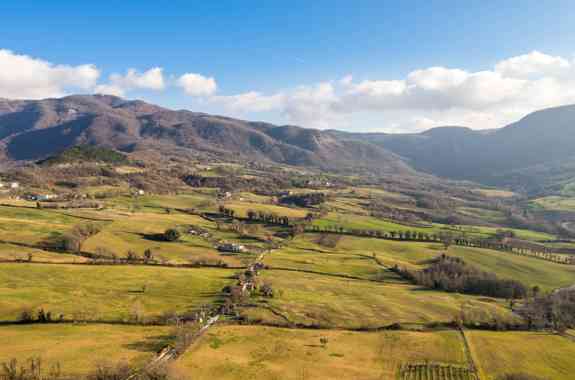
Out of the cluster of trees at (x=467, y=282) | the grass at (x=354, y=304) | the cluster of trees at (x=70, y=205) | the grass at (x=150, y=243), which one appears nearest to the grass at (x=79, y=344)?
the grass at (x=354, y=304)

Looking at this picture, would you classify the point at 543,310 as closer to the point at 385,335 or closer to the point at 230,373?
the point at 385,335

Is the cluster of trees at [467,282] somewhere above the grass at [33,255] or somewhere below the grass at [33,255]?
below

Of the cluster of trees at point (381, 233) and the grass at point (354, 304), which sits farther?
the cluster of trees at point (381, 233)

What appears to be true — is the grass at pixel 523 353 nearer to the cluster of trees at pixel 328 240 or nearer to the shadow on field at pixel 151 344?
the shadow on field at pixel 151 344

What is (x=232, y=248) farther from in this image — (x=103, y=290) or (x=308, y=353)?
(x=308, y=353)

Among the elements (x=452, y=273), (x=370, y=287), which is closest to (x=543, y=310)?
(x=452, y=273)

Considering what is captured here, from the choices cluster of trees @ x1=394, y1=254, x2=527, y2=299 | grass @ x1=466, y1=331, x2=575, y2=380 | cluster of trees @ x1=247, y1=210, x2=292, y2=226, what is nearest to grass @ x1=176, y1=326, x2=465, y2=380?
grass @ x1=466, y1=331, x2=575, y2=380
